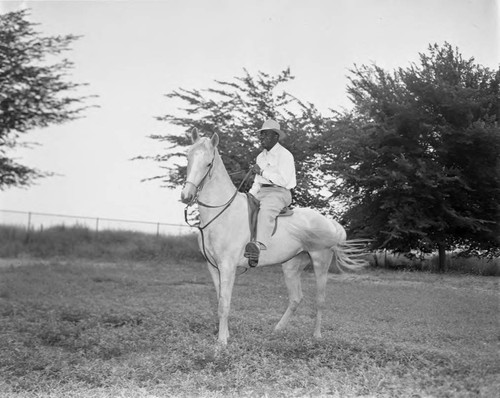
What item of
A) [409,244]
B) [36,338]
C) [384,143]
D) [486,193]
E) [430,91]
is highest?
[430,91]

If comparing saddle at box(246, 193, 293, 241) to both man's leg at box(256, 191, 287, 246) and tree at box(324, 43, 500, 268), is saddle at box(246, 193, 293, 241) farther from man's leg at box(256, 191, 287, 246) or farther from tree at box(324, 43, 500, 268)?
tree at box(324, 43, 500, 268)

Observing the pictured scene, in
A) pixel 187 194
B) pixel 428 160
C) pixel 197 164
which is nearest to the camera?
pixel 187 194

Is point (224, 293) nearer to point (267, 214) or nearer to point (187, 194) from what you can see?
point (267, 214)

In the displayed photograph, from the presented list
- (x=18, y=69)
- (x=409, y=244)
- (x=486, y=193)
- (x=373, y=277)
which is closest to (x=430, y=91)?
(x=486, y=193)

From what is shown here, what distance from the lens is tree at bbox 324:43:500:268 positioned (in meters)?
20.5

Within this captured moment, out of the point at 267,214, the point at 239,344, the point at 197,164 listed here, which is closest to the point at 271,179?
the point at 267,214

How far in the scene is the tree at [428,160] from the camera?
2048 centimetres

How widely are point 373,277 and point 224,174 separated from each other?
13.2 m

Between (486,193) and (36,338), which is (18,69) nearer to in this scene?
(36,338)

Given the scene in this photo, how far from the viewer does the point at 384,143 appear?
870 inches

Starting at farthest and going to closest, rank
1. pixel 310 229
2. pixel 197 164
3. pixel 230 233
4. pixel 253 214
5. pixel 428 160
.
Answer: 1. pixel 428 160
2. pixel 310 229
3. pixel 253 214
4. pixel 230 233
5. pixel 197 164

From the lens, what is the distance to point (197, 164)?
22.0 ft

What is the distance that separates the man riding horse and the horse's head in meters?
0.83

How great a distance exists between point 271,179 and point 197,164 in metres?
1.32
